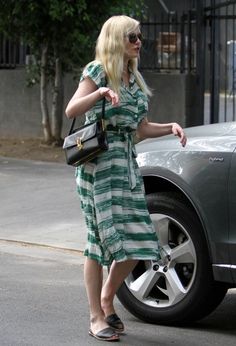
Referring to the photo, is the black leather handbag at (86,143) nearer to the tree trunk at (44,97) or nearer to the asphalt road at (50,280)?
the asphalt road at (50,280)

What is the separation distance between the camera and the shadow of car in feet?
17.7

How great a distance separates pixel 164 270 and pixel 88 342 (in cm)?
67

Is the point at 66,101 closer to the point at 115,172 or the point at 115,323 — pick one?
the point at 115,323

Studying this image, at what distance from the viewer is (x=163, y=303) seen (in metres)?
5.77

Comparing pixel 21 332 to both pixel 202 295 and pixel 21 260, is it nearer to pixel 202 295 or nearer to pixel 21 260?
pixel 202 295

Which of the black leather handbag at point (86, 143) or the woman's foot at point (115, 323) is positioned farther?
the woman's foot at point (115, 323)

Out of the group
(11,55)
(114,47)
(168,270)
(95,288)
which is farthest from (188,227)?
(11,55)

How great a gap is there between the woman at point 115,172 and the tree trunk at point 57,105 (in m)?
8.52

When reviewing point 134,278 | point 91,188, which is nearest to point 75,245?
point 134,278

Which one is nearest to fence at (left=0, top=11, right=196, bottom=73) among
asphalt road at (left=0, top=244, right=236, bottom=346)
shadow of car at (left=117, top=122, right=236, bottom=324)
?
asphalt road at (left=0, top=244, right=236, bottom=346)

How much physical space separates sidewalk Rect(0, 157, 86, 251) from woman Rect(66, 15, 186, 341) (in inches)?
117

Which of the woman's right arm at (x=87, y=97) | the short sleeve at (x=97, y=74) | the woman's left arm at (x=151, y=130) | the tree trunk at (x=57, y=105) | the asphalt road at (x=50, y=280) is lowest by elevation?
the asphalt road at (x=50, y=280)

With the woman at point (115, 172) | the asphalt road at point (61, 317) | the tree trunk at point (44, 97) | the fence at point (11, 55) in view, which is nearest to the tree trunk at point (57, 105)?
the tree trunk at point (44, 97)

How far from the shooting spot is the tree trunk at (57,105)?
1388 cm
